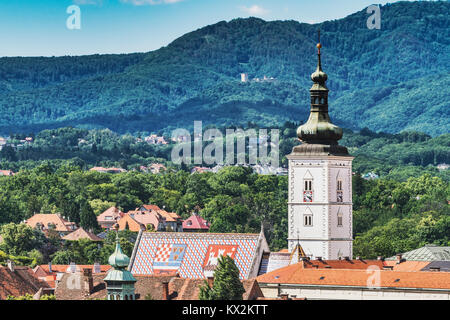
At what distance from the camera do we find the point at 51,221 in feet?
478

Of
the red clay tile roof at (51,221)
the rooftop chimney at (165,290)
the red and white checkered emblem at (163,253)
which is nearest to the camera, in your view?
the rooftop chimney at (165,290)

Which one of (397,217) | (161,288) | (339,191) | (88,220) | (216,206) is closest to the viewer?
(161,288)

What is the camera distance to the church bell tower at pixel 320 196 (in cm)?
6931

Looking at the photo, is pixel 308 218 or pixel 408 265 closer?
pixel 308 218

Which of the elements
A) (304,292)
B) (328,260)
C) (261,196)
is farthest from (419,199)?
(304,292)

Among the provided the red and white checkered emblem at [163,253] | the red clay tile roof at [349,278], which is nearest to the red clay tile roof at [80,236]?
the red and white checkered emblem at [163,253]

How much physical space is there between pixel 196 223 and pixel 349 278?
100m

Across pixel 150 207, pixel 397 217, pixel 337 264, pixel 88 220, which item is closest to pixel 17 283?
pixel 337 264

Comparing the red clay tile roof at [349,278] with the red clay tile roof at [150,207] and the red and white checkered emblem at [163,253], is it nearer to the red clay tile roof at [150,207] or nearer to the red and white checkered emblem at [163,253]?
the red and white checkered emblem at [163,253]

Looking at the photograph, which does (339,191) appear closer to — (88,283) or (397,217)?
(88,283)

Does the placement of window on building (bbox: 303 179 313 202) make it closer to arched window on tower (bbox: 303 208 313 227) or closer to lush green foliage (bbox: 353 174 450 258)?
arched window on tower (bbox: 303 208 313 227)

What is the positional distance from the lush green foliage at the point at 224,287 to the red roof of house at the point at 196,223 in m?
106

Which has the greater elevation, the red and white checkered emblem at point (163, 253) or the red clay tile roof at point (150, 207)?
the red and white checkered emblem at point (163, 253)

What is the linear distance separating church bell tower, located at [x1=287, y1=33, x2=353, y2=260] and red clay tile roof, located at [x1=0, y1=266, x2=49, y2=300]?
13.0 m
